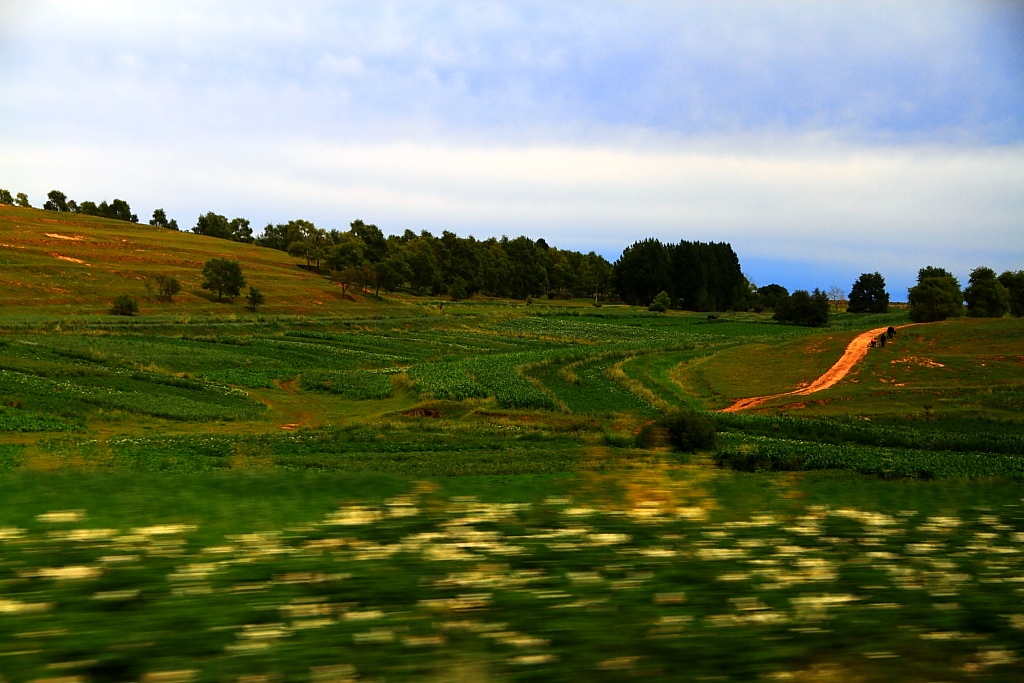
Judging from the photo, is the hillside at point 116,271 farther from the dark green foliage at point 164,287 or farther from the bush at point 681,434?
the bush at point 681,434

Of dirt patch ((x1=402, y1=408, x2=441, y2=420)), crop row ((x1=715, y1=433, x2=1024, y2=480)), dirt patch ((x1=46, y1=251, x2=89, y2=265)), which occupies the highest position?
dirt patch ((x1=46, y1=251, x2=89, y2=265))

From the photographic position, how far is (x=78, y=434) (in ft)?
101

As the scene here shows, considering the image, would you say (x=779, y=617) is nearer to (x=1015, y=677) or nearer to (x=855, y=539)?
(x=1015, y=677)

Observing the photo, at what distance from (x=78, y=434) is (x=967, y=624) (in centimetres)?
3281

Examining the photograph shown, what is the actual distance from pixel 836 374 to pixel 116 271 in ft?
345

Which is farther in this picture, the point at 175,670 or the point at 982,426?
the point at 982,426

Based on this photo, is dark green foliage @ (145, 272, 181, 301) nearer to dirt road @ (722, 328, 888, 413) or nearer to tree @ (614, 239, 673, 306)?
dirt road @ (722, 328, 888, 413)

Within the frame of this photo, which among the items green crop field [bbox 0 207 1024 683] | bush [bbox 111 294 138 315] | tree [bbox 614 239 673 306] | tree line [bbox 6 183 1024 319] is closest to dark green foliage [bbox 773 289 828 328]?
tree line [bbox 6 183 1024 319]

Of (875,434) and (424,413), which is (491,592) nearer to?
(875,434)

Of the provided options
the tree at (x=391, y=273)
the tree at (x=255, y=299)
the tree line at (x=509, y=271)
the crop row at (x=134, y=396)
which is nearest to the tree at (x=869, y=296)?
the tree line at (x=509, y=271)

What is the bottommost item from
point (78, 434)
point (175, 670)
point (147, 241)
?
point (78, 434)

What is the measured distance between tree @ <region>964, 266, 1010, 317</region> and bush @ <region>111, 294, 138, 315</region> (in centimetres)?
11607

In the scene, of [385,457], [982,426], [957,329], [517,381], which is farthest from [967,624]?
[957,329]

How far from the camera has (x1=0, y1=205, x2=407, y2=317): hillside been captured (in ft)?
327
